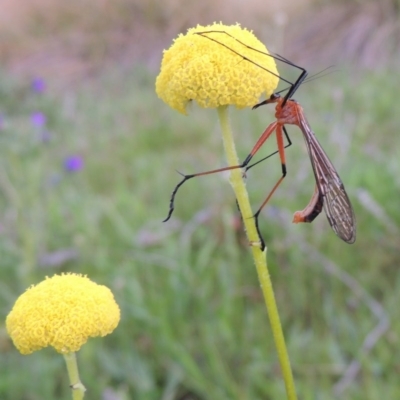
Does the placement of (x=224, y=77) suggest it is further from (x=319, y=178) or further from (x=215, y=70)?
(x=319, y=178)

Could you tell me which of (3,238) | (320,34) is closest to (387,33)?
(320,34)

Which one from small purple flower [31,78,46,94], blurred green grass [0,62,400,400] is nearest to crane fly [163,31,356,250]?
blurred green grass [0,62,400,400]

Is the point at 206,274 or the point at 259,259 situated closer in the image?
the point at 259,259

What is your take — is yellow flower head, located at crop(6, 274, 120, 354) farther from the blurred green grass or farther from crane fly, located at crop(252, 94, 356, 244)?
the blurred green grass

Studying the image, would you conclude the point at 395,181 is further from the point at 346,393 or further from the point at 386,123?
the point at 386,123

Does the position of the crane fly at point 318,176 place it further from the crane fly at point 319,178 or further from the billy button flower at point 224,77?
the billy button flower at point 224,77

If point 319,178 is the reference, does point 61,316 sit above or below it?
below

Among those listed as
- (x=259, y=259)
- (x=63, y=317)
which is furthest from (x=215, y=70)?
(x=63, y=317)

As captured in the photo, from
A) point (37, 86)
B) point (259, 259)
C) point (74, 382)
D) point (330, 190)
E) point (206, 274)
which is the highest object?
point (37, 86)

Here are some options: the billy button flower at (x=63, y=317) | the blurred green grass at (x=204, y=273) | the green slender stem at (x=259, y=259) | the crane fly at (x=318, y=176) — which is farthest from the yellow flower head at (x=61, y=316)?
the blurred green grass at (x=204, y=273)
